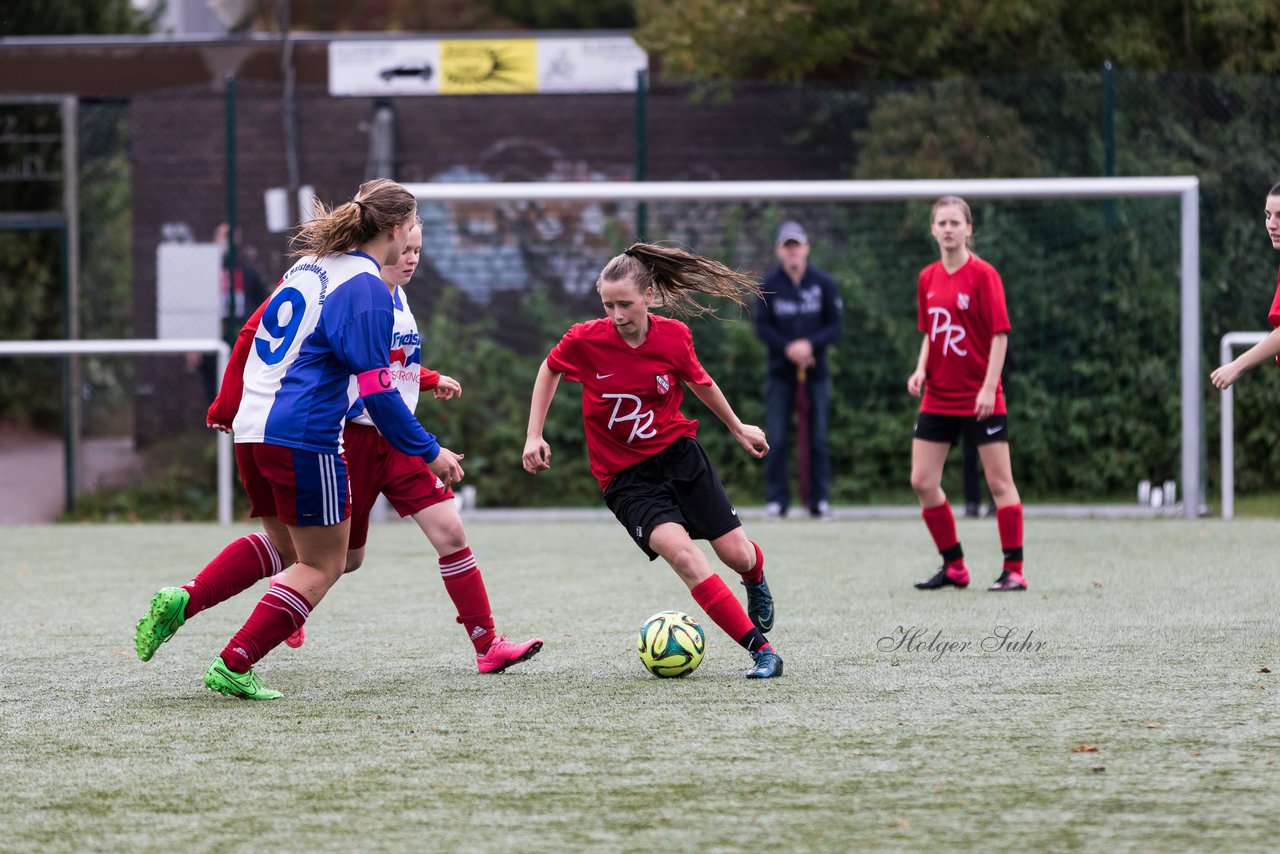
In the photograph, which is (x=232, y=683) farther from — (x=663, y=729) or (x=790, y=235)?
(x=790, y=235)

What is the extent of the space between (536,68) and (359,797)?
11.6 m

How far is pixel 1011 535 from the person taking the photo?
274 inches

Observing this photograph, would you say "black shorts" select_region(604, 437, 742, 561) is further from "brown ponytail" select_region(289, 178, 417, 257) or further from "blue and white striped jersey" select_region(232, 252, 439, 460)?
"brown ponytail" select_region(289, 178, 417, 257)

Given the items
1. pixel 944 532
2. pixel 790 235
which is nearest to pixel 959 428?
pixel 944 532

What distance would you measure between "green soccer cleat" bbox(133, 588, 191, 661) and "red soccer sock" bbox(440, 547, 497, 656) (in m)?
0.80

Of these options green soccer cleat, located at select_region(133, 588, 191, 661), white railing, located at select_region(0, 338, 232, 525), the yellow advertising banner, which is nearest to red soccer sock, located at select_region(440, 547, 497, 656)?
green soccer cleat, located at select_region(133, 588, 191, 661)

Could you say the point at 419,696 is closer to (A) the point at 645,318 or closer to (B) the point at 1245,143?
(A) the point at 645,318

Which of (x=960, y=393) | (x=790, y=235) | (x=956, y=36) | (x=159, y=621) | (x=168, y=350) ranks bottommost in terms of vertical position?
(x=159, y=621)

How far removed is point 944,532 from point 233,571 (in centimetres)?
333

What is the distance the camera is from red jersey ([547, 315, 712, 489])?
16.6 ft

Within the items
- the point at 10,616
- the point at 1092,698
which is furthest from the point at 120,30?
the point at 1092,698

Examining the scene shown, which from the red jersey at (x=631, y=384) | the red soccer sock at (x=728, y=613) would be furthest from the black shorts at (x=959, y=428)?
the red soccer sock at (x=728, y=613)

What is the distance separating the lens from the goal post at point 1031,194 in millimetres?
10664

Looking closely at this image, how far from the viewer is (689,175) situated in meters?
12.7
